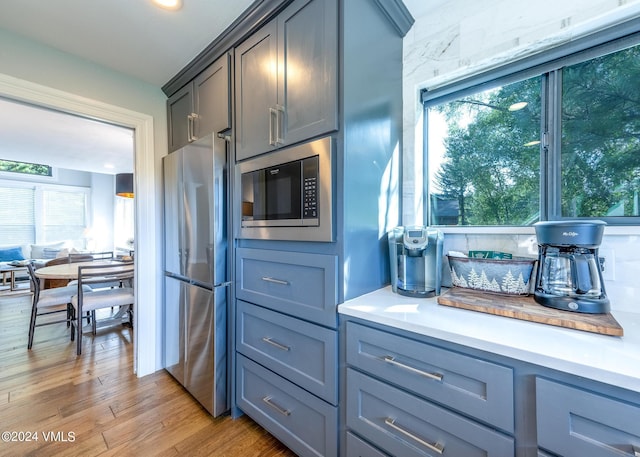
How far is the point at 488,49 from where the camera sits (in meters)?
1.36

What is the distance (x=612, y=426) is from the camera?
0.64 metres

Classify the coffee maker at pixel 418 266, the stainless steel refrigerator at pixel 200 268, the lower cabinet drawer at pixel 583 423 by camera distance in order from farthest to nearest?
the stainless steel refrigerator at pixel 200 268, the coffee maker at pixel 418 266, the lower cabinet drawer at pixel 583 423

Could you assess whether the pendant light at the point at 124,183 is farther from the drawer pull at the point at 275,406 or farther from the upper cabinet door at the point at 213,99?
the drawer pull at the point at 275,406

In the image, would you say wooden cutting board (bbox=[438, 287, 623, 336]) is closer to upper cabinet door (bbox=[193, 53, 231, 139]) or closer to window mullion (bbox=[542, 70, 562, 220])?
window mullion (bbox=[542, 70, 562, 220])

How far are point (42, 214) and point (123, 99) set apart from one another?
6.85 metres

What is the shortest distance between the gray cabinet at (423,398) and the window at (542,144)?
2.95 feet

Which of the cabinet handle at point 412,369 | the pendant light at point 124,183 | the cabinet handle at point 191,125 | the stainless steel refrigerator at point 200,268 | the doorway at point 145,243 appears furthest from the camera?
the pendant light at point 124,183

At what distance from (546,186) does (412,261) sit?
723 millimetres

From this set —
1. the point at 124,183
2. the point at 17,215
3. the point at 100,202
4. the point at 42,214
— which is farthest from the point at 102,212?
the point at 124,183

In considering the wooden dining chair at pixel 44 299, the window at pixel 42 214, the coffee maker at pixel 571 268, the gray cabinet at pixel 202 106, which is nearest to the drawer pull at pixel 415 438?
the coffee maker at pixel 571 268

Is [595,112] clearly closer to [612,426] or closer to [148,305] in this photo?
[612,426]

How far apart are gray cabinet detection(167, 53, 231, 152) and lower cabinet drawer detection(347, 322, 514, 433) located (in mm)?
1500

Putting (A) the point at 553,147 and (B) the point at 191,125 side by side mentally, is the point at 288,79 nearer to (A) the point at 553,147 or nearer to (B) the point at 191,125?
(B) the point at 191,125

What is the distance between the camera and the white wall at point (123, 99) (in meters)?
1.72
